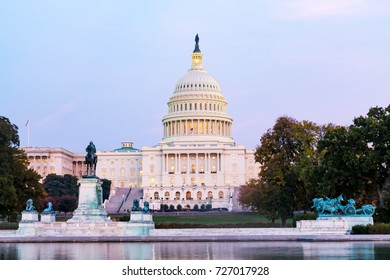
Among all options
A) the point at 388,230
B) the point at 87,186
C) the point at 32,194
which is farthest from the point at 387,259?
the point at 32,194

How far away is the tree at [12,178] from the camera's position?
6091cm

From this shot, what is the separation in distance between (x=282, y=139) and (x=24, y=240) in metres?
34.5

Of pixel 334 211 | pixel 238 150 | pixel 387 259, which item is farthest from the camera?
pixel 238 150

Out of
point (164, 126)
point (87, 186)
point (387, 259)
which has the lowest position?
point (387, 259)

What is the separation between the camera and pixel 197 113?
183 m

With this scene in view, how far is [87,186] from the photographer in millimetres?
48844

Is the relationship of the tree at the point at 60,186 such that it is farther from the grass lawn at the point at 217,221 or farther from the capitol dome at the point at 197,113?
the capitol dome at the point at 197,113

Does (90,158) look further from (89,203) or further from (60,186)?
(60,186)

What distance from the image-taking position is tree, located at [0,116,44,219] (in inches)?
2398

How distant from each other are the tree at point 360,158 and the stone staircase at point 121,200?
79.3 metres

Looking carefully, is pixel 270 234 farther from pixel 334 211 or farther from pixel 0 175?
pixel 0 175

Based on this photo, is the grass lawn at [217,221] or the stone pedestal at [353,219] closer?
the stone pedestal at [353,219]

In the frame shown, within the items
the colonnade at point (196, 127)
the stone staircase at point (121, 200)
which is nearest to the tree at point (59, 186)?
the stone staircase at point (121, 200)

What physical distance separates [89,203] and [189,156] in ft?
426
